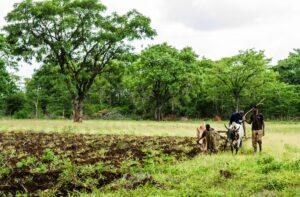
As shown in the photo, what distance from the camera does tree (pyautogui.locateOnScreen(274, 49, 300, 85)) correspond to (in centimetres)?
8726

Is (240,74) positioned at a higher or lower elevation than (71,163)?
higher

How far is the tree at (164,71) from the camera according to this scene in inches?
2687

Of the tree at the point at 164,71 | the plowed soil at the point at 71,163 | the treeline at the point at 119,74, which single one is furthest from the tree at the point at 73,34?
the plowed soil at the point at 71,163

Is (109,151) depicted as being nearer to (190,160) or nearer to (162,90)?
(190,160)

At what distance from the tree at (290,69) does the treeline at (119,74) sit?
0.66ft

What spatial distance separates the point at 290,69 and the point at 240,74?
25.7 metres

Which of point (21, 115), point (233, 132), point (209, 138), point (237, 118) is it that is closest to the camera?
point (209, 138)

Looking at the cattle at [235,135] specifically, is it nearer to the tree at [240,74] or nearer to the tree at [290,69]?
the tree at [240,74]

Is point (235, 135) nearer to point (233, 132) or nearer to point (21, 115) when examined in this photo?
point (233, 132)

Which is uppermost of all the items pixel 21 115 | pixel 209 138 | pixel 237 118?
pixel 21 115

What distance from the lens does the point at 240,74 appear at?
229ft

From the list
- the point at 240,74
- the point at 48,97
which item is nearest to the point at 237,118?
the point at 240,74

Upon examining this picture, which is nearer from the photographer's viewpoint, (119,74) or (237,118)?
(237,118)

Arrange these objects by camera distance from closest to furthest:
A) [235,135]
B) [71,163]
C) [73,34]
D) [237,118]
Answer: [71,163], [235,135], [237,118], [73,34]
